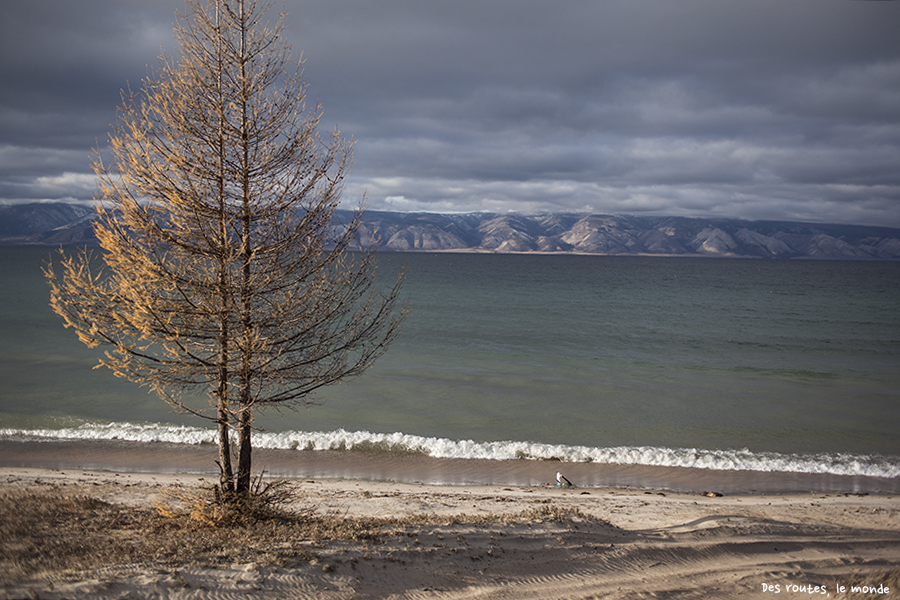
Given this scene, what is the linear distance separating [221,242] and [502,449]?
11.4 metres

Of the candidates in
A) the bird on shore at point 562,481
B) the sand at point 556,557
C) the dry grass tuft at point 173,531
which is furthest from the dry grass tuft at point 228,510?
the bird on shore at point 562,481

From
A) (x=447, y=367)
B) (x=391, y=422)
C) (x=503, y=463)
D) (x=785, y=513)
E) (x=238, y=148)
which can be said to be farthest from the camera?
(x=447, y=367)

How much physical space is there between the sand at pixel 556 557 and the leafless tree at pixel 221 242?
2.55 metres

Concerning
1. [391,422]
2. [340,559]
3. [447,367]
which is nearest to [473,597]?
[340,559]

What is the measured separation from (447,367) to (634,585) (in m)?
19.9

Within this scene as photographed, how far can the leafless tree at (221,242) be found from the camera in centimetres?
732

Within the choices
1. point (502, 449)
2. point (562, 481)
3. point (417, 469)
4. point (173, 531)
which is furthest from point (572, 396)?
point (173, 531)

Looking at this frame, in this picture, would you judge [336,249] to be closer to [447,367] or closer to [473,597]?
[473,597]

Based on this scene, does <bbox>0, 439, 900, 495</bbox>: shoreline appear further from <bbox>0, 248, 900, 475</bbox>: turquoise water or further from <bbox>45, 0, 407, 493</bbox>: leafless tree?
<bbox>45, 0, 407, 493</bbox>: leafless tree

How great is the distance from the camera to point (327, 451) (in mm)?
16016

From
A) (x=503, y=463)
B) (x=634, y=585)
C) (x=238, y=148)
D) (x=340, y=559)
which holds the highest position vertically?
(x=238, y=148)

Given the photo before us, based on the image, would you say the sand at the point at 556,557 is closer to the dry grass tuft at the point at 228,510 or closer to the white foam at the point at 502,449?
the dry grass tuft at the point at 228,510

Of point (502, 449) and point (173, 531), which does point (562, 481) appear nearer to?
point (502, 449)

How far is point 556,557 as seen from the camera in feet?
25.2
